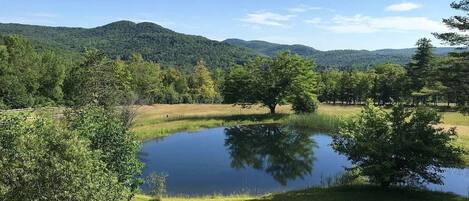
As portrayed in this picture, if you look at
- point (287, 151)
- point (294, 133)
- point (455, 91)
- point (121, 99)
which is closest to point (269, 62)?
point (294, 133)

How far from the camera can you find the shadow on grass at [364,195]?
24.4m

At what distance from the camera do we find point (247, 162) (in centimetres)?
4472

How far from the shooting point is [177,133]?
63.0 m

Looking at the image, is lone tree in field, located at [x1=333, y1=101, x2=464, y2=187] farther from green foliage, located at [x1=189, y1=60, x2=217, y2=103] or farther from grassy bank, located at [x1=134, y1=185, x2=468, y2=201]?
green foliage, located at [x1=189, y1=60, x2=217, y2=103]

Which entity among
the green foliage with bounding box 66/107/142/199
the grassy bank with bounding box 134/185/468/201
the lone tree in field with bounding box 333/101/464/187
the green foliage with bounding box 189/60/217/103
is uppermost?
the green foliage with bounding box 66/107/142/199

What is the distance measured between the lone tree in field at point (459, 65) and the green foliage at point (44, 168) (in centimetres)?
2359

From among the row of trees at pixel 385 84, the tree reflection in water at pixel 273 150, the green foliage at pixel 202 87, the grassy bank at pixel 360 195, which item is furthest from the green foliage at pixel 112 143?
the green foliage at pixel 202 87

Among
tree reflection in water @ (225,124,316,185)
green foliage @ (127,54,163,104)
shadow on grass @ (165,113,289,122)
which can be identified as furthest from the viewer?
green foliage @ (127,54,163,104)

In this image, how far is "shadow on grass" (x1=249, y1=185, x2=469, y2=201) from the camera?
2435 centimetres

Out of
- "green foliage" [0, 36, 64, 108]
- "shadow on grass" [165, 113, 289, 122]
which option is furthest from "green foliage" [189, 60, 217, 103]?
"shadow on grass" [165, 113, 289, 122]

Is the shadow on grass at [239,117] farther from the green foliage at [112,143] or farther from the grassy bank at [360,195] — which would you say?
the green foliage at [112,143]

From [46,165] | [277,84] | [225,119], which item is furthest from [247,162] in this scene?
[277,84]

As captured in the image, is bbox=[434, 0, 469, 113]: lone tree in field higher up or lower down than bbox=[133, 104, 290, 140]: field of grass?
higher up

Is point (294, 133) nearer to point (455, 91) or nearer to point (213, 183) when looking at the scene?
point (213, 183)
